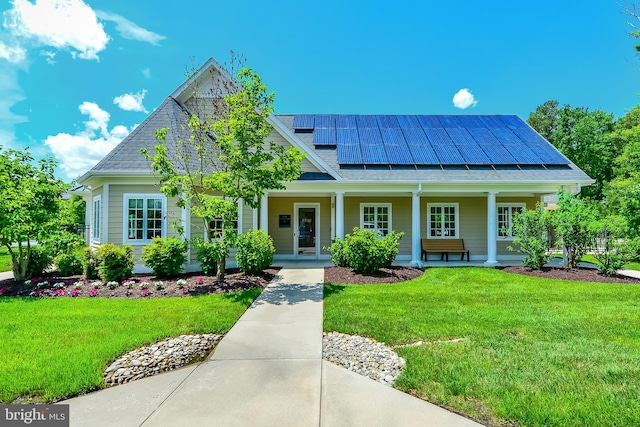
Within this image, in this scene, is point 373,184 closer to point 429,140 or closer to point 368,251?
point 368,251

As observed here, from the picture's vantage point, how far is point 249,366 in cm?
375

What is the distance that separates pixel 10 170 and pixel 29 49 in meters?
6.25

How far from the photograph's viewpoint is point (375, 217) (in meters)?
13.3

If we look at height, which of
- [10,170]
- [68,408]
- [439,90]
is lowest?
[68,408]

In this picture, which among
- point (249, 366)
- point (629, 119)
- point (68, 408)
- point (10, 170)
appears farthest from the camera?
point (629, 119)

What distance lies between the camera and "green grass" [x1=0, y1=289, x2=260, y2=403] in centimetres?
337

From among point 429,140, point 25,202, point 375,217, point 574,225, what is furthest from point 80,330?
point 429,140

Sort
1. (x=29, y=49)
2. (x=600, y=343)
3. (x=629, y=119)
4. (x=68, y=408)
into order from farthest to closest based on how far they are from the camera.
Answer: (x=629, y=119)
(x=29, y=49)
(x=600, y=343)
(x=68, y=408)

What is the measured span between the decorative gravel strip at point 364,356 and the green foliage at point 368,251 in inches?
191

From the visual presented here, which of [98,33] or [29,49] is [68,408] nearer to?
[98,33]

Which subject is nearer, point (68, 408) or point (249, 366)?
point (68, 408)

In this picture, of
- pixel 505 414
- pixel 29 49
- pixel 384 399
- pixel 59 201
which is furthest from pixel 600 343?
pixel 29 49

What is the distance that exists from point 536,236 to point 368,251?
6.09 m

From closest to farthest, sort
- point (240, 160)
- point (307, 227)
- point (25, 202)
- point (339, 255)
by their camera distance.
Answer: point (240, 160) < point (25, 202) < point (339, 255) < point (307, 227)
